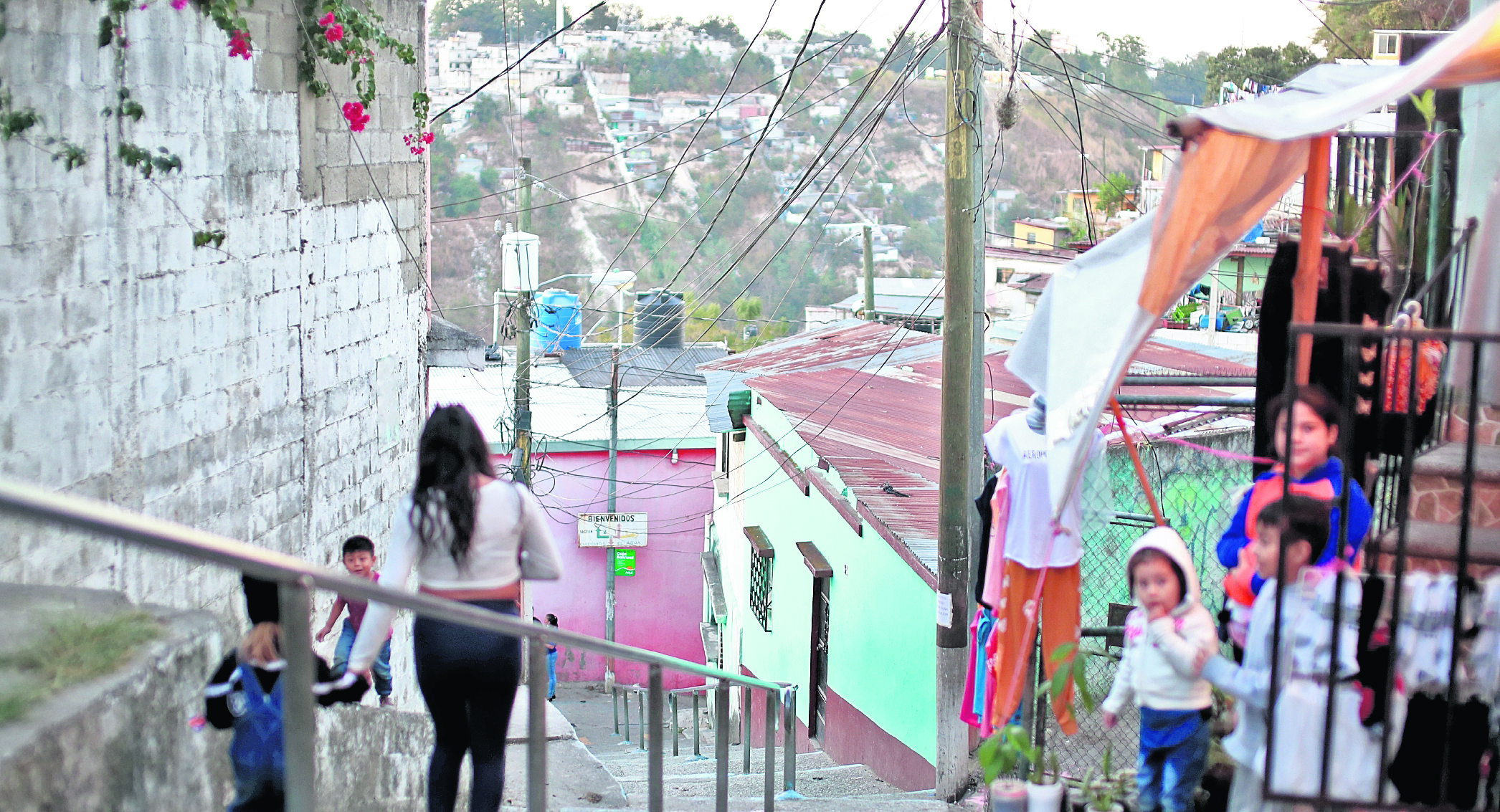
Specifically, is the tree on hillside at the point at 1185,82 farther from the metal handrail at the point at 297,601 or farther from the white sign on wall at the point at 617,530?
the metal handrail at the point at 297,601

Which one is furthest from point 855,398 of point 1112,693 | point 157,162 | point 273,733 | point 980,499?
point 273,733

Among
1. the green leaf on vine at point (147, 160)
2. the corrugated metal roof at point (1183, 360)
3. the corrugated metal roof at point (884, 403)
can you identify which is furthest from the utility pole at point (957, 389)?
the green leaf on vine at point (147, 160)

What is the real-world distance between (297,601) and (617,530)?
19831mm

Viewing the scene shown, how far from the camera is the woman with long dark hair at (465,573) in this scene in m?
3.59

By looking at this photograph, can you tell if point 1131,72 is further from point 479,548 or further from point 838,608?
point 479,548

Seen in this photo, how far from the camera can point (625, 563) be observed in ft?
77.4

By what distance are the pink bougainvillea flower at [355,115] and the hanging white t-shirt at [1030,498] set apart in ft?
13.4

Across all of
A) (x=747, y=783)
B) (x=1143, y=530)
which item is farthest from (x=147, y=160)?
(x=747, y=783)

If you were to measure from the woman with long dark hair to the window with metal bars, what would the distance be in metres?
11.4

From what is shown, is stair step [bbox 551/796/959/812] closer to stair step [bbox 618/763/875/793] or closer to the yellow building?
stair step [bbox 618/763/875/793]

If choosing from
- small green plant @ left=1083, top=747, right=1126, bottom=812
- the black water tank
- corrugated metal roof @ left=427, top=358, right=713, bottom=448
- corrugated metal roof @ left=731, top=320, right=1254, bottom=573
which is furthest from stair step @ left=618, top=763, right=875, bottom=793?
corrugated metal roof @ left=427, top=358, right=713, bottom=448

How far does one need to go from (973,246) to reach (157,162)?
4.33 m

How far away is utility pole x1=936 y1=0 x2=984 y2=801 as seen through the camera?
7.40m

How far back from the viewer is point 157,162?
5.29 metres
